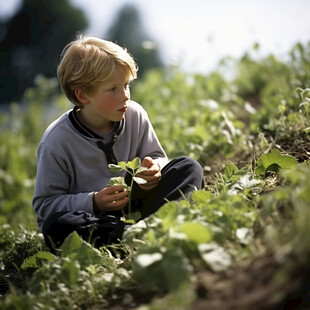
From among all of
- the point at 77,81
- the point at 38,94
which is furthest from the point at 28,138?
the point at 77,81

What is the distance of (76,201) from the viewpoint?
248 centimetres

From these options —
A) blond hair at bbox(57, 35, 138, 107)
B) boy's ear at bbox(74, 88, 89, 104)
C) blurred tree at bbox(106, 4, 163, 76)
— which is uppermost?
blond hair at bbox(57, 35, 138, 107)

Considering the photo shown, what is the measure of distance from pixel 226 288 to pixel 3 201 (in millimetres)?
4135

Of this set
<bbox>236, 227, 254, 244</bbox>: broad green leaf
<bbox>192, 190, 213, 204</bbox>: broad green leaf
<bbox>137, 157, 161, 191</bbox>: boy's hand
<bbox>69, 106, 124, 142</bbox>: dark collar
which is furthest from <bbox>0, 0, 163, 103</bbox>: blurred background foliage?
<bbox>236, 227, 254, 244</bbox>: broad green leaf

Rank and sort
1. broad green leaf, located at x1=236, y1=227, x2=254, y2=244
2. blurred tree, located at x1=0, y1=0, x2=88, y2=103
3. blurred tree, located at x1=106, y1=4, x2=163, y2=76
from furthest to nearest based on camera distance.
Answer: blurred tree, located at x1=106, y1=4, x2=163, y2=76, blurred tree, located at x1=0, y1=0, x2=88, y2=103, broad green leaf, located at x1=236, y1=227, x2=254, y2=244

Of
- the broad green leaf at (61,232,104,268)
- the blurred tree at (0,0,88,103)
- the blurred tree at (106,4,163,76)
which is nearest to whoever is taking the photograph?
the broad green leaf at (61,232,104,268)

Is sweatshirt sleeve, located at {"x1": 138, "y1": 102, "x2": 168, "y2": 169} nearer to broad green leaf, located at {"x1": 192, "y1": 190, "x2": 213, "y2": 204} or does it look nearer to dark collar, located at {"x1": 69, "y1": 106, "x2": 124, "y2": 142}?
dark collar, located at {"x1": 69, "y1": 106, "x2": 124, "y2": 142}

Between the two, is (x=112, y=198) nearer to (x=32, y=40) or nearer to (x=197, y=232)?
(x=197, y=232)

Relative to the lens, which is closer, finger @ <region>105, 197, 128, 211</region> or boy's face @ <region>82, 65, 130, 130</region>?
finger @ <region>105, 197, 128, 211</region>

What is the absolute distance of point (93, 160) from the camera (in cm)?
263

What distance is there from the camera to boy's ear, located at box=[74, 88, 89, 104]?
2621 mm

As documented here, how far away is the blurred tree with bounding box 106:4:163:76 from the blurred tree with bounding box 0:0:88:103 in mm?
2531

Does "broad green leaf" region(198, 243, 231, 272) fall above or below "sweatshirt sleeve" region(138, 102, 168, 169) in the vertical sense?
below

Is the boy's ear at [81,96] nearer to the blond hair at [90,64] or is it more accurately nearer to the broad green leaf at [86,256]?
the blond hair at [90,64]
